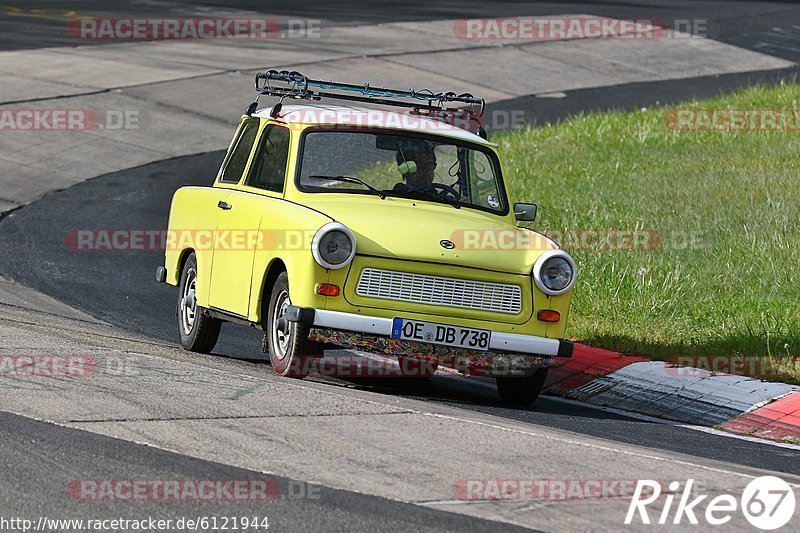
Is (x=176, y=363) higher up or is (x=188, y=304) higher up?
(x=176, y=363)

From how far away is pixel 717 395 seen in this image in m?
9.83

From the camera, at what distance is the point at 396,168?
10.0m

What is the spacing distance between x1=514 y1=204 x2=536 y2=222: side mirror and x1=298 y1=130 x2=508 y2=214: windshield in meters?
0.09

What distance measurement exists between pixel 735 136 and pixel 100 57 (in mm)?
11738

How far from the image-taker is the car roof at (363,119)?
10.0 m

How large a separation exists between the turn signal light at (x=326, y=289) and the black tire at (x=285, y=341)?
0.77 feet

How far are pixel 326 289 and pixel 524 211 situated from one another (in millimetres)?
2093
